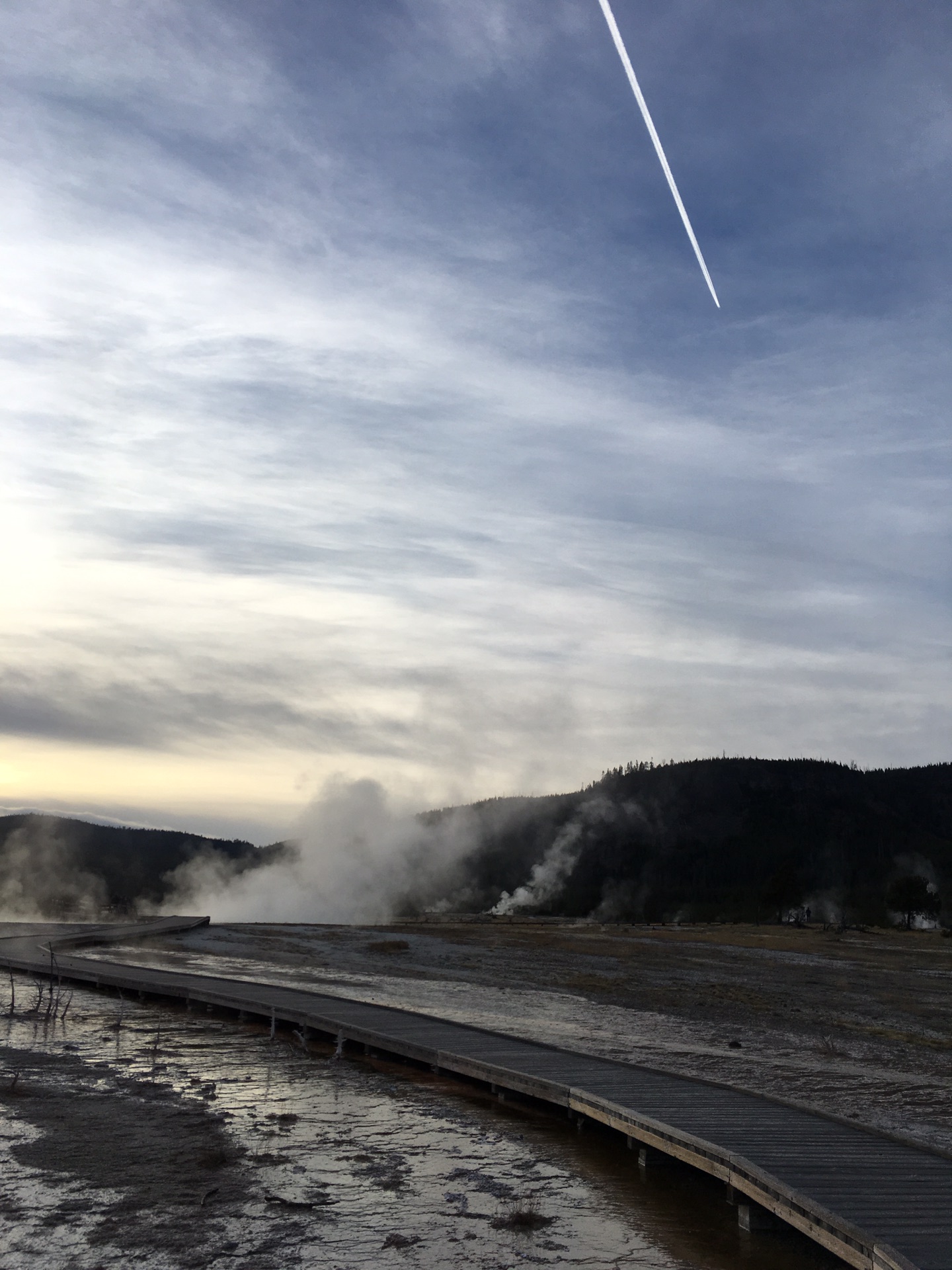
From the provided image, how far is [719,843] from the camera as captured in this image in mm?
135625

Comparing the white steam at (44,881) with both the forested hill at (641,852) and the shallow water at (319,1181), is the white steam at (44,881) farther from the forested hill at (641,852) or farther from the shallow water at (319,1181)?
the shallow water at (319,1181)

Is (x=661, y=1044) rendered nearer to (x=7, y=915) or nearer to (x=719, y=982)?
(x=719, y=982)

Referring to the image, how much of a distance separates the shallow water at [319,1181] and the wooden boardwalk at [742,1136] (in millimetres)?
402

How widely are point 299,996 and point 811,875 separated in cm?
10372

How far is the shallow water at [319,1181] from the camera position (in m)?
8.23

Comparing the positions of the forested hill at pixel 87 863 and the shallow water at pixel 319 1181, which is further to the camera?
the forested hill at pixel 87 863

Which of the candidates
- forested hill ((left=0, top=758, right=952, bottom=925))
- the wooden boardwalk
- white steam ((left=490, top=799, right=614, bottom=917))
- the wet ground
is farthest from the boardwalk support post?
white steam ((left=490, top=799, right=614, bottom=917))

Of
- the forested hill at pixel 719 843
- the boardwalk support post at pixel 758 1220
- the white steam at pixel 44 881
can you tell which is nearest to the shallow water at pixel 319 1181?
the boardwalk support post at pixel 758 1220

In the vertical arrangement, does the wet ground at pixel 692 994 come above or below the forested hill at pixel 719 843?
below

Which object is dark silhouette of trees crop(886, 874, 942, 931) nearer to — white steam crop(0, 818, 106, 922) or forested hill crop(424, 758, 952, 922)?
forested hill crop(424, 758, 952, 922)

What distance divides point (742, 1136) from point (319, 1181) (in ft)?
12.5

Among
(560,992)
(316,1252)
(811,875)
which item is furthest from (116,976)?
(811,875)

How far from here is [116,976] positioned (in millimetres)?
24000

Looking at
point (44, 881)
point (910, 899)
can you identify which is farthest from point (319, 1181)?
point (44, 881)
